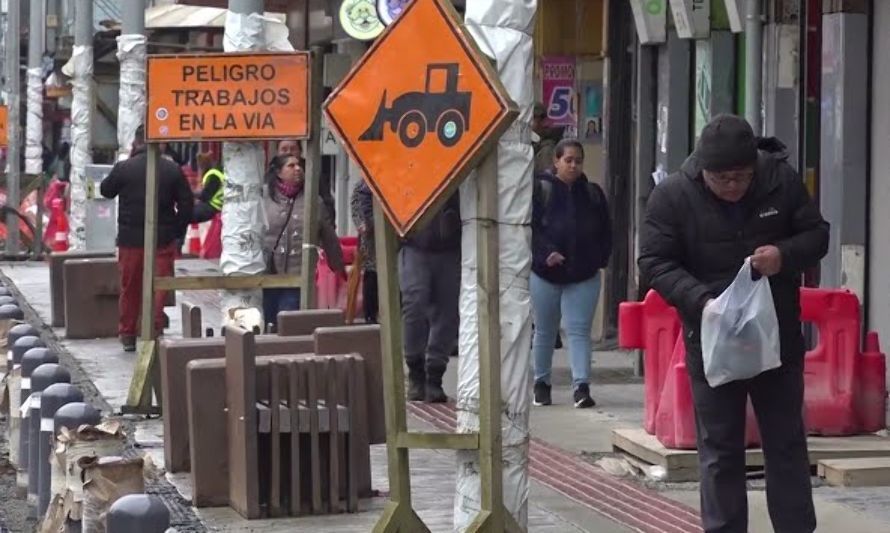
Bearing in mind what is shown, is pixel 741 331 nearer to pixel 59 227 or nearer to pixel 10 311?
pixel 10 311

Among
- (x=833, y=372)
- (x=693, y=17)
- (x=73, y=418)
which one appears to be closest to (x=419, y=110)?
(x=73, y=418)

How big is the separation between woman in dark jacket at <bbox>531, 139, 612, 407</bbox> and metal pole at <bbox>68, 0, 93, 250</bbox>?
48.7 ft

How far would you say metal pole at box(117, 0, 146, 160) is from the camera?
21750 mm

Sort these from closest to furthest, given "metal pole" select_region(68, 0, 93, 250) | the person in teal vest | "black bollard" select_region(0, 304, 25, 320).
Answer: "black bollard" select_region(0, 304, 25, 320), the person in teal vest, "metal pole" select_region(68, 0, 93, 250)

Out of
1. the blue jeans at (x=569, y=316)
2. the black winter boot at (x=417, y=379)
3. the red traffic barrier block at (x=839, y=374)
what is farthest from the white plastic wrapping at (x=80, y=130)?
the red traffic barrier block at (x=839, y=374)

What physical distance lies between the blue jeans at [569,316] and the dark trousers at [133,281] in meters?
4.29

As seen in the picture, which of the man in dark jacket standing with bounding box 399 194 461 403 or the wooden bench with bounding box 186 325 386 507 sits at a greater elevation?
the man in dark jacket standing with bounding box 399 194 461 403

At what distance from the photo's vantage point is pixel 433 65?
24.0ft

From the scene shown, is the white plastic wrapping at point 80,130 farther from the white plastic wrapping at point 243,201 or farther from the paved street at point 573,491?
the white plastic wrapping at point 243,201

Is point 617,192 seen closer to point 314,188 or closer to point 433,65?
point 314,188

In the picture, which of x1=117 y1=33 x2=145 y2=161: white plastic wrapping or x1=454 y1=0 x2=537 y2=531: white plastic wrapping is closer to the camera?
x1=454 y1=0 x2=537 y2=531: white plastic wrapping

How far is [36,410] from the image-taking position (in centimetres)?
988

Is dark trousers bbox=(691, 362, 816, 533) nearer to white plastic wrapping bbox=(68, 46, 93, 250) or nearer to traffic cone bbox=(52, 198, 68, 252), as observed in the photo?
white plastic wrapping bbox=(68, 46, 93, 250)

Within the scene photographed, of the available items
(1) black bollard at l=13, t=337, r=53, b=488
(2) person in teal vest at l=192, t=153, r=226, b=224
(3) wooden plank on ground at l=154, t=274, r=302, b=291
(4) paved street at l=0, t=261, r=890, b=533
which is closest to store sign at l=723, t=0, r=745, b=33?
(4) paved street at l=0, t=261, r=890, b=533
